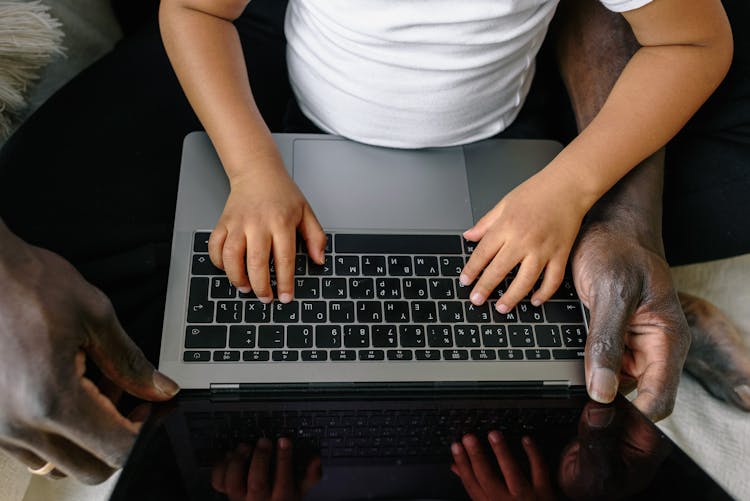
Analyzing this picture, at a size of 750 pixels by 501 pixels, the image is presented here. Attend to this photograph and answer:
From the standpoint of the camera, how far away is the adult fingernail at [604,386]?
606 mm

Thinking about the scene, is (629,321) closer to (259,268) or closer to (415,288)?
(415,288)

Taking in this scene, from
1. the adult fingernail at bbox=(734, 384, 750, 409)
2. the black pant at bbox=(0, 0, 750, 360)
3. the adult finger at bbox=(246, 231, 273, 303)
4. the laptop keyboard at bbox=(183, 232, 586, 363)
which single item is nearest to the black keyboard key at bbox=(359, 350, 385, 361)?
the laptop keyboard at bbox=(183, 232, 586, 363)

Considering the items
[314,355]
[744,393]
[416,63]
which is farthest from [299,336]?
[744,393]

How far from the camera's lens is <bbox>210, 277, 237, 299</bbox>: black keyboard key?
0.64 m

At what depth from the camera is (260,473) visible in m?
0.54

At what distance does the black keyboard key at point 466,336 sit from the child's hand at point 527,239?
A: 3 cm

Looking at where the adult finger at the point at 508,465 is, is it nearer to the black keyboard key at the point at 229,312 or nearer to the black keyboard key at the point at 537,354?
the black keyboard key at the point at 537,354

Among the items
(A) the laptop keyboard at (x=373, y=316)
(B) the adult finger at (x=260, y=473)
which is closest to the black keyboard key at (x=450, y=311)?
(A) the laptop keyboard at (x=373, y=316)

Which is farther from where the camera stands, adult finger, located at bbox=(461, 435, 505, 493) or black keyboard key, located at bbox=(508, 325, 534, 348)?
black keyboard key, located at bbox=(508, 325, 534, 348)

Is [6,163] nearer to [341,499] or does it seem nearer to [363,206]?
[363,206]

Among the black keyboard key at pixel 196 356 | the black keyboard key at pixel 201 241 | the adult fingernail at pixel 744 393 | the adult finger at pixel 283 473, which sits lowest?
the adult fingernail at pixel 744 393

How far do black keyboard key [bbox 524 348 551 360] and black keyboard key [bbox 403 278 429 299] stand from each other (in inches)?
4.4

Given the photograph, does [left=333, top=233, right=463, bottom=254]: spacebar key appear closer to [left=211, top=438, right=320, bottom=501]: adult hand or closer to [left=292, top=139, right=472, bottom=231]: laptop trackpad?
[left=292, top=139, right=472, bottom=231]: laptop trackpad

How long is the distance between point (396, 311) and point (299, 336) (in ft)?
0.32
